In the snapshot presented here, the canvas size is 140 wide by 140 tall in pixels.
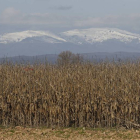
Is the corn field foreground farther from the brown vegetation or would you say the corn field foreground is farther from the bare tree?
the bare tree

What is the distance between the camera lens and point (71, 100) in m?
10.6

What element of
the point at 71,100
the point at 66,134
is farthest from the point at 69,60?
the point at 66,134

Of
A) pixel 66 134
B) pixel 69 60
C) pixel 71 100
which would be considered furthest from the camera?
pixel 69 60

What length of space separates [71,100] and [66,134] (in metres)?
1.63

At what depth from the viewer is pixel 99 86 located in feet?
34.7

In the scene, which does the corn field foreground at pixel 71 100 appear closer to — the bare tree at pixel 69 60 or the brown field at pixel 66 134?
the brown field at pixel 66 134

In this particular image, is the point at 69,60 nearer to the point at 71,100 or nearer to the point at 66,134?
the point at 71,100

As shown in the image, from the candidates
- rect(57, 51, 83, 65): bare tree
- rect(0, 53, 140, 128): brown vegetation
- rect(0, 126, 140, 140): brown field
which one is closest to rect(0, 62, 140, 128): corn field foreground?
rect(0, 53, 140, 128): brown vegetation

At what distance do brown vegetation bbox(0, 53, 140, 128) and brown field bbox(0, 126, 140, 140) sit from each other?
83 cm

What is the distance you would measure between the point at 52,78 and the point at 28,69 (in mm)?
1919

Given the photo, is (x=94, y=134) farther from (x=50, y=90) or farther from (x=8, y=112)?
(x=8, y=112)

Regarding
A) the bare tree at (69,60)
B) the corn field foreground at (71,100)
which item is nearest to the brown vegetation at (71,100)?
the corn field foreground at (71,100)

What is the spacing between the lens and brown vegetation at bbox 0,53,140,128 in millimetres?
10398

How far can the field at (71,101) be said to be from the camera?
1039cm
